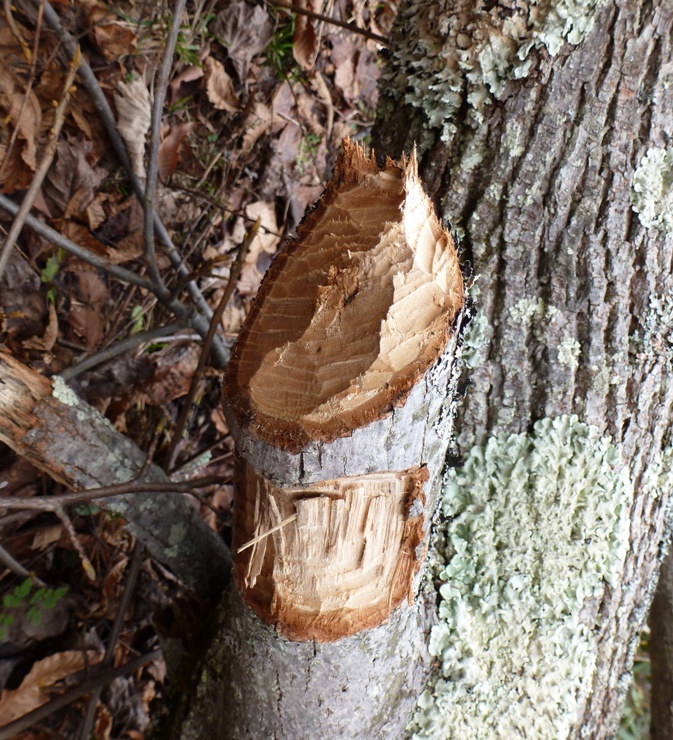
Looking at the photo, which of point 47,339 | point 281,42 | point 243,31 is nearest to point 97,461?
point 47,339

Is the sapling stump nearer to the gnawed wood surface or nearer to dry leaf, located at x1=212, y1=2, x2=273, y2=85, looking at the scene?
the gnawed wood surface

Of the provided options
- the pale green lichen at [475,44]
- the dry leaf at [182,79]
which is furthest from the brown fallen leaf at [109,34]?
the pale green lichen at [475,44]

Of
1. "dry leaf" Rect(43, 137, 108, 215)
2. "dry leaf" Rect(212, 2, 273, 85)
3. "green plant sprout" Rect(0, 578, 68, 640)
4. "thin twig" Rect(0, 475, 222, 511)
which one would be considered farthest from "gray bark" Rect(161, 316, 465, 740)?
"dry leaf" Rect(212, 2, 273, 85)

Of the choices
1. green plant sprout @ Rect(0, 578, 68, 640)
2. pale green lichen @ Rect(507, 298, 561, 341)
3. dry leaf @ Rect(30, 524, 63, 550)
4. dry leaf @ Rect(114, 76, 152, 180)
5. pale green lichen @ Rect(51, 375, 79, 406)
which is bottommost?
green plant sprout @ Rect(0, 578, 68, 640)

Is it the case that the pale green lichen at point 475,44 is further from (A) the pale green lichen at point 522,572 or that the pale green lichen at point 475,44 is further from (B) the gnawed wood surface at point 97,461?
(B) the gnawed wood surface at point 97,461

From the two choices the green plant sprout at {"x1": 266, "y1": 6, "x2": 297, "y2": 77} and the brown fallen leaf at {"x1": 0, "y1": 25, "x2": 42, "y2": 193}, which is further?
the green plant sprout at {"x1": 266, "y1": 6, "x2": 297, "y2": 77}

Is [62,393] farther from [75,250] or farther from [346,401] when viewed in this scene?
[346,401]

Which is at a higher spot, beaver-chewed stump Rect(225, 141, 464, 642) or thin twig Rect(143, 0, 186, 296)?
thin twig Rect(143, 0, 186, 296)
